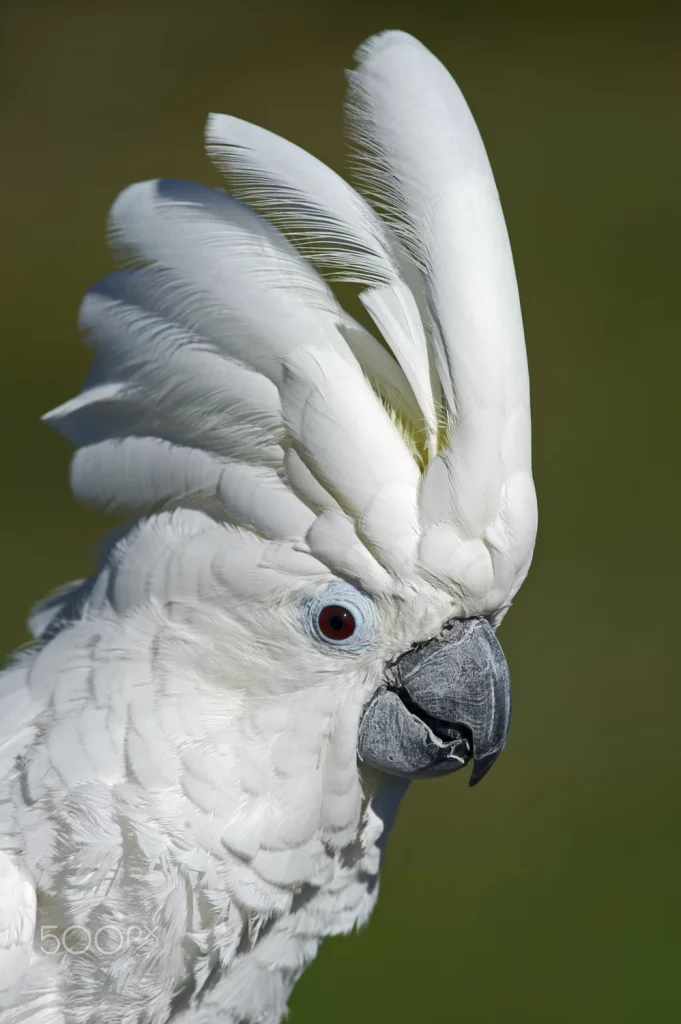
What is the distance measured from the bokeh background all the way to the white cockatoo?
94.5 inches

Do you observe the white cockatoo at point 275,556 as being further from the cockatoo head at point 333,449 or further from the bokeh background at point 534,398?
the bokeh background at point 534,398

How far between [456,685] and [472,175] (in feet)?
2.26

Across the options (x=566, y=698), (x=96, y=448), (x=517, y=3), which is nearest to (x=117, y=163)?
(x=517, y=3)

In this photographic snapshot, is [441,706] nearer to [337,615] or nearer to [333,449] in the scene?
[337,615]

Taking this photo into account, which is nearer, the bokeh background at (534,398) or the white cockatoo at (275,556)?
the white cockatoo at (275,556)

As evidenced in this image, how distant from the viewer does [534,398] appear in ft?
21.7

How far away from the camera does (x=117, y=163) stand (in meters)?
7.64

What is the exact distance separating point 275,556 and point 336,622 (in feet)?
0.40

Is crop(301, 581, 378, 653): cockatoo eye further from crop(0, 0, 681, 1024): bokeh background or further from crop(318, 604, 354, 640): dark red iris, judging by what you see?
crop(0, 0, 681, 1024): bokeh background

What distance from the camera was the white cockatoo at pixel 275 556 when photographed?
142 cm

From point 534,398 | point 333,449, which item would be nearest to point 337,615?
point 333,449

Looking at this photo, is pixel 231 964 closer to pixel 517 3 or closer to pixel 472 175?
pixel 472 175

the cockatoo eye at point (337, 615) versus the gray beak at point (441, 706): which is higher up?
the cockatoo eye at point (337, 615)

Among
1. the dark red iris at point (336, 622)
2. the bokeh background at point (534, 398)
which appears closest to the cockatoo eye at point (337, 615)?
the dark red iris at point (336, 622)
